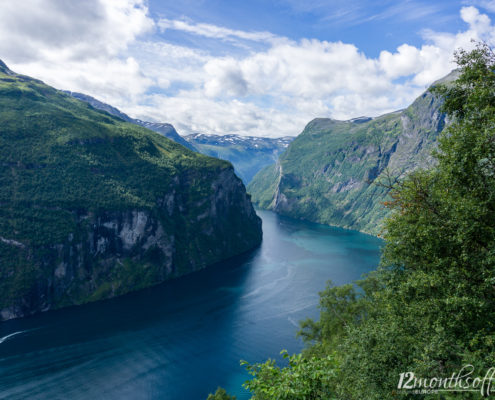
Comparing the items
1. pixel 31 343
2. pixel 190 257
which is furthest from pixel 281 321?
pixel 190 257

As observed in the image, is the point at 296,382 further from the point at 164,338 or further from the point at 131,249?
the point at 131,249

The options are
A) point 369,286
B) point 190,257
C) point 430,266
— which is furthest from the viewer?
point 190,257

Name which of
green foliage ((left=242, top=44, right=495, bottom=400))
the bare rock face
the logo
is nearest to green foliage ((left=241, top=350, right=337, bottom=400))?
green foliage ((left=242, top=44, right=495, bottom=400))

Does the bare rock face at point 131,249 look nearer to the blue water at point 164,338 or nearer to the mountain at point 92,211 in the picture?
the mountain at point 92,211

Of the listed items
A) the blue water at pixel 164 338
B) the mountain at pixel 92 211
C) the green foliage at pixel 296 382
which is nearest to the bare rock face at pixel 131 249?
the mountain at pixel 92 211

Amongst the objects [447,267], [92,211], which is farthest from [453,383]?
[92,211]

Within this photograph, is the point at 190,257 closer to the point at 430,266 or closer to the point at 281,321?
the point at 281,321
